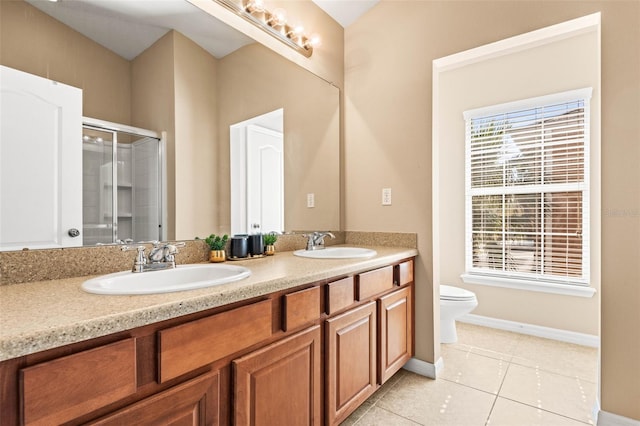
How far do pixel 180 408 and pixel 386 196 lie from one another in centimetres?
176

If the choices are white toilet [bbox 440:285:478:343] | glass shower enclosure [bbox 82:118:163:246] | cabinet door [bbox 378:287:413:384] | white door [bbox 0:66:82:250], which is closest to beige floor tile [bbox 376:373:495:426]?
cabinet door [bbox 378:287:413:384]

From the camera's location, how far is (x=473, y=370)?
2.17 m

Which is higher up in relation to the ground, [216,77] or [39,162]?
[216,77]

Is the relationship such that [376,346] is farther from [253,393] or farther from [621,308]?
[621,308]

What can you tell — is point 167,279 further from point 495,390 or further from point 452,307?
point 452,307

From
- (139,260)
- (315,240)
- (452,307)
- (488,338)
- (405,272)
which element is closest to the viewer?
(139,260)

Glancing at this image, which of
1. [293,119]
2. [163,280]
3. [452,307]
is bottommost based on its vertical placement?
[452,307]

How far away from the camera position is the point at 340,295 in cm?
146

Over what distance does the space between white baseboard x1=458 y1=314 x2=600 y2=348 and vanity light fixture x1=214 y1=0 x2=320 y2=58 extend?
8.98ft

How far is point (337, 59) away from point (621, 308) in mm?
2258

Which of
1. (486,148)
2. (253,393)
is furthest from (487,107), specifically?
(253,393)

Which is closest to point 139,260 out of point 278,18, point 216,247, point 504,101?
point 216,247

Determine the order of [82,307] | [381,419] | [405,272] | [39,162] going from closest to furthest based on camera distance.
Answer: [82,307]
[39,162]
[381,419]
[405,272]

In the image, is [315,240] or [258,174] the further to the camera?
[315,240]
